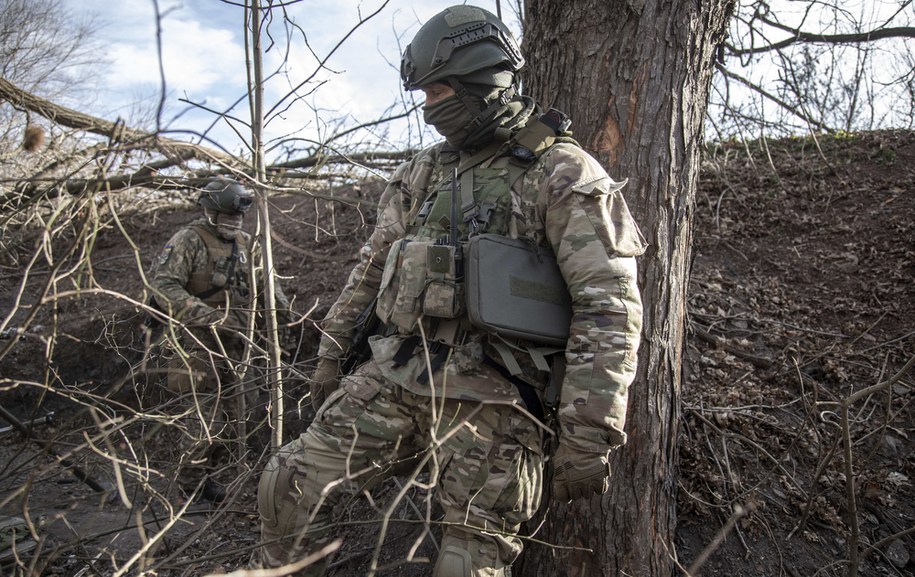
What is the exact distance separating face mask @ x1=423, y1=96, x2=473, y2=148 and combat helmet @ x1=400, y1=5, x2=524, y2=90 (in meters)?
0.10

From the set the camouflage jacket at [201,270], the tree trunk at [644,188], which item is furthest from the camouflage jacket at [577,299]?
the camouflage jacket at [201,270]

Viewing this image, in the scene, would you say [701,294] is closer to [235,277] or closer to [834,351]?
[834,351]

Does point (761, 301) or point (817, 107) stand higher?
point (817, 107)

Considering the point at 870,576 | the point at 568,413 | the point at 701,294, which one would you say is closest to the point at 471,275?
the point at 568,413

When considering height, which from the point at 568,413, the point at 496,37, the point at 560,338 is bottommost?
the point at 568,413

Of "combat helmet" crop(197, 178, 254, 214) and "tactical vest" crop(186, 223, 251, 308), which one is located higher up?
"combat helmet" crop(197, 178, 254, 214)

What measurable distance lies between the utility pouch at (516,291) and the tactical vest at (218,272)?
3.88m

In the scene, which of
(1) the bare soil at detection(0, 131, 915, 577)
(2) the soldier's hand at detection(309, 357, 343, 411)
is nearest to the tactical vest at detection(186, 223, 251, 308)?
(1) the bare soil at detection(0, 131, 915, 577)

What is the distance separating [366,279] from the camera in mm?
2988

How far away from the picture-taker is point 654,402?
2.89 m

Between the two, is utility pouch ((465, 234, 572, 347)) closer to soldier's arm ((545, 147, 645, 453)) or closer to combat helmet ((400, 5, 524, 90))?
soldier's arm ((545, 147, 645, 453))

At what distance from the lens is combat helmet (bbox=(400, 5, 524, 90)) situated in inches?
101

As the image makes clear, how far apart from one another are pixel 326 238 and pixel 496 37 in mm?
4577

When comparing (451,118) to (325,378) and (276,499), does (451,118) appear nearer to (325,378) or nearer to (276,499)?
(325,378)
